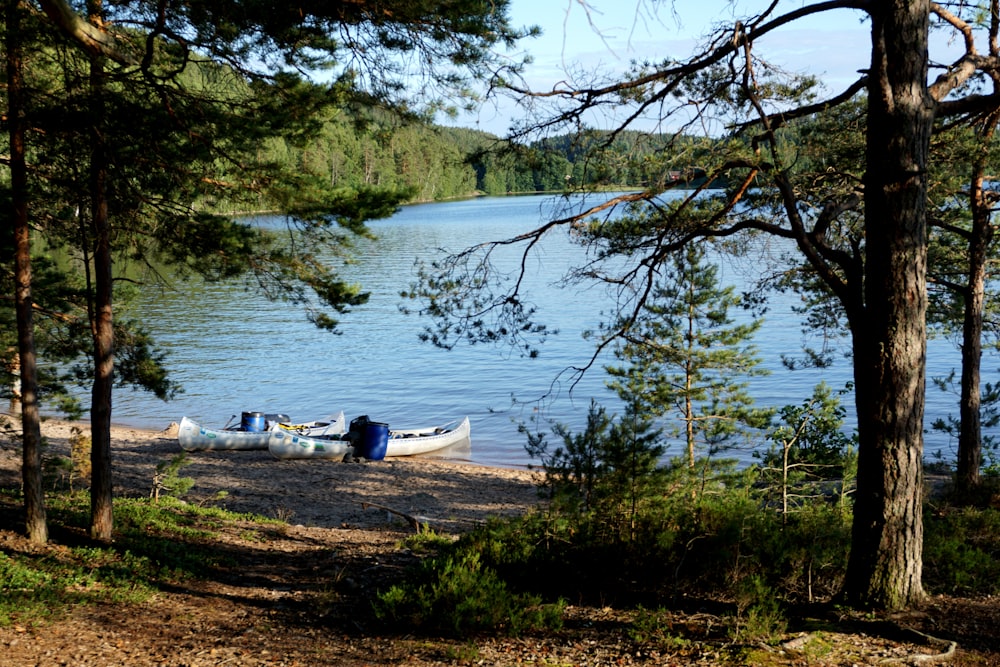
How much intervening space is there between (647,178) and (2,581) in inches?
230

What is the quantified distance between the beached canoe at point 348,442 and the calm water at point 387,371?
0.67 m

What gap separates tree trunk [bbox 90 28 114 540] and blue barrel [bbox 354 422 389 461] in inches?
442

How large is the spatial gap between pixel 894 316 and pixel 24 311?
265 inches

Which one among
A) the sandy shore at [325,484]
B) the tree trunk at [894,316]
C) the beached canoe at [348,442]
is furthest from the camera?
the beached canoe at [348,442]

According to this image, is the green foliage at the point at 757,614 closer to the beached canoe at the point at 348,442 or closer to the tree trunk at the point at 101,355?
the tree trunk at the point at 101,355

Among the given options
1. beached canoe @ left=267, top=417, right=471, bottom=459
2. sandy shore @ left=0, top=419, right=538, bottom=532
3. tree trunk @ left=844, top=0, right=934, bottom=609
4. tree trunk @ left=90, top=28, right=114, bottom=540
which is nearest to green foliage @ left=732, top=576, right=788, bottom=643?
tree trunk @ left=844, top=0, right=934, bottom=609

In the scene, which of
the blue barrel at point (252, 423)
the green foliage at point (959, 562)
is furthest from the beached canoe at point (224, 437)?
the green foliage at point (959, 562)

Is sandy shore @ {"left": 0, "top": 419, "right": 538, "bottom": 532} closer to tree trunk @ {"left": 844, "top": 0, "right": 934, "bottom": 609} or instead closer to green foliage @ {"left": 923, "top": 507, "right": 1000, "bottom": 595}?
green foliage @ {"left": 923, "top": 507, "right": 1000, "bottom": 595}

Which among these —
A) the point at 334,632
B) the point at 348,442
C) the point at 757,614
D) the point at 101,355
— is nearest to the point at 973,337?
the point at 757,614

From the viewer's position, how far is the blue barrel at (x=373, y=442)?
18.9 meters

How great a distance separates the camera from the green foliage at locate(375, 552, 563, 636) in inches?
199

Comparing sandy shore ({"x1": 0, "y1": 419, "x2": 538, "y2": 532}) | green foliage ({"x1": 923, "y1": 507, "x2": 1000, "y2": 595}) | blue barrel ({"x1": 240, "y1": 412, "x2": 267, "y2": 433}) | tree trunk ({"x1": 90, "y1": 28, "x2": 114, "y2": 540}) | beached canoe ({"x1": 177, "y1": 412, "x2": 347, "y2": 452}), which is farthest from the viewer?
blue barrel ({"x1": 240, "y1": 412, "x2": 267, "y2": 433})

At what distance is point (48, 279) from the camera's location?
941 cm

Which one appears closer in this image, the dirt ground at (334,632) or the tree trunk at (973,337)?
the dirt ground at (334,632)
